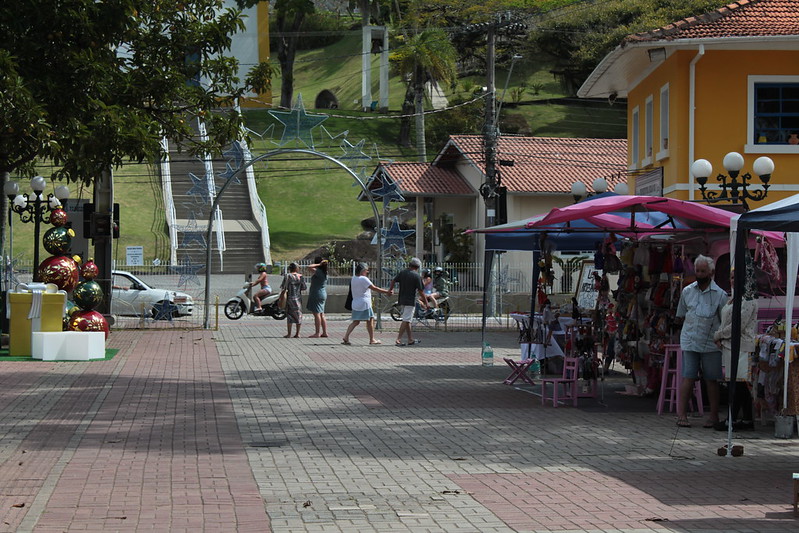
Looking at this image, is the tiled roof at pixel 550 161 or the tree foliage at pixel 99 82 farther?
the tiled roof at pixel 550 161

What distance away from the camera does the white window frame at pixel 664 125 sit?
2095 cm

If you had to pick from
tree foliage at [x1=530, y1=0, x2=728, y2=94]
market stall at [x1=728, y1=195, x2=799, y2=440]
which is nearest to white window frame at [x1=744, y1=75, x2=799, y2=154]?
market stall at [x1=728, y1=195, x2=799, y2=440]

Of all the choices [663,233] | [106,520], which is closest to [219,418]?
[106,520]

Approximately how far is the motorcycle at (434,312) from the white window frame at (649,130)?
7.45m

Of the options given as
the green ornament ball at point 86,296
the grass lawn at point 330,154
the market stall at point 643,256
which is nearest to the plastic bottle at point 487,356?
the market stall at point 643,256

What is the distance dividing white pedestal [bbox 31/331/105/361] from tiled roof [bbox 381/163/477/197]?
23585 mm

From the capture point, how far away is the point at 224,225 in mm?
43781

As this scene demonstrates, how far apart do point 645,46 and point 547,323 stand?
7587 millimetres

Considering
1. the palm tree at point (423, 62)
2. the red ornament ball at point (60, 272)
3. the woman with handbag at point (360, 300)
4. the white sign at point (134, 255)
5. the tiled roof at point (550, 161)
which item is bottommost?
the woman with handbag at point (360, 300)

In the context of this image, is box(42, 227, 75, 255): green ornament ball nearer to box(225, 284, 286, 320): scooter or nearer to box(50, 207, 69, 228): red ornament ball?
box(50, 207, 69, 228): red ornament ball

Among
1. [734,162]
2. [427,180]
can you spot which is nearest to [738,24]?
[734,162]

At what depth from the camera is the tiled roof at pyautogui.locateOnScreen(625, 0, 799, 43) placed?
19516 millimetres

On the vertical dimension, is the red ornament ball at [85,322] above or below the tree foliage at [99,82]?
below

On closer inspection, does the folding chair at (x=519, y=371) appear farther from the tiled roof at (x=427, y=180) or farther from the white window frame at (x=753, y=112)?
the tiled roof at (x=427, y=180)
